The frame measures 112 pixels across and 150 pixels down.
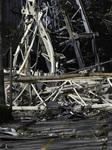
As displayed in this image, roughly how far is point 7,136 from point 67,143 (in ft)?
7.74

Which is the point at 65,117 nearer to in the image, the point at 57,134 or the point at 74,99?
the point at 74,99

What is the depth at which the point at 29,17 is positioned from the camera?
3167 centimetres

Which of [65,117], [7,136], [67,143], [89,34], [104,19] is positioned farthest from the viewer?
[104,19]

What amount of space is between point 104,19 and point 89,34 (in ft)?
19.8

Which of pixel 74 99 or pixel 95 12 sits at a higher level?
pixel 95 12

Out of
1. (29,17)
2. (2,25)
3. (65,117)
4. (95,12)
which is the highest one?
(95,12)

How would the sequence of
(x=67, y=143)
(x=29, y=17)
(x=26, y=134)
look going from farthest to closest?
(x=29, y=17), (x=26, y=134), (x=67, y=143)

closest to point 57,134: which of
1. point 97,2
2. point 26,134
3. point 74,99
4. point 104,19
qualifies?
point 26,134

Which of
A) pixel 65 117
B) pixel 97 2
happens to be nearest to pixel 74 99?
pixel 65 117

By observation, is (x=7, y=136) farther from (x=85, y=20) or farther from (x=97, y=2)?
(x=97, y=2)

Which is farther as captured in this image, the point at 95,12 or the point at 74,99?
the point at 95,12

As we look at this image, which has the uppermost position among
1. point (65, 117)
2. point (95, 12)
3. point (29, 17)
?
point (95, 12)

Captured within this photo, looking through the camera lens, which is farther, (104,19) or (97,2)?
(97,2)

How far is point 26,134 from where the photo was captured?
38.4ft
